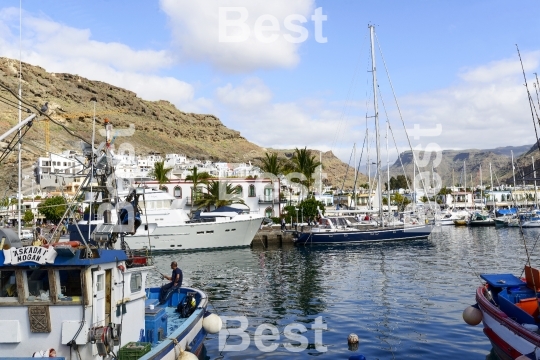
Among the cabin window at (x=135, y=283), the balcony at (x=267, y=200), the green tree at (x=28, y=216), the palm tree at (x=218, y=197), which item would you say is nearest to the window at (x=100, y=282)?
the cabin window at (x=135, y=283)

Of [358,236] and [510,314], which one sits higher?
[510,314]

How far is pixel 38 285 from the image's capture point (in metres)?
11.2

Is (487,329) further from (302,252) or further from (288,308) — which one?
(302,252)

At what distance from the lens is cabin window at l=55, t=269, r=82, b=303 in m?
11.1

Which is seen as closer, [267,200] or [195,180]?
[195,180]

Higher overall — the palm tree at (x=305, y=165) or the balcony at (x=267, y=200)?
the palm tree at (x=305, y=165)

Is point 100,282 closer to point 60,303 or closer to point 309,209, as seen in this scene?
point 60,303

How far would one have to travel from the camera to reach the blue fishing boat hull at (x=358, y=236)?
174 ft

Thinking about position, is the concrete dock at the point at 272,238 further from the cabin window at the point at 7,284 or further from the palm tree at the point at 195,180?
the cabin window at the point at 7,284

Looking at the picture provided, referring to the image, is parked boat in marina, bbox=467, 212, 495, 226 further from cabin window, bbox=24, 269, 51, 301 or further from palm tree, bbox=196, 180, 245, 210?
cabin window, bbox=24, 269, 51, 301

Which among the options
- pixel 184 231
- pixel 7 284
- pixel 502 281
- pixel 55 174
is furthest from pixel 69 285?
pixel 184 231

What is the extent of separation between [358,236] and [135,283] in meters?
41.4

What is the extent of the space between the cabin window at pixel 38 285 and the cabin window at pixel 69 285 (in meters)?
0.28

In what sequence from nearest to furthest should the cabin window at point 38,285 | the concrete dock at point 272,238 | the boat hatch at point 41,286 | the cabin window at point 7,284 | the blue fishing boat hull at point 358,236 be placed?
the boat hatch at point 41,286 → the cabin window at point 38,285 → the cabin window at point 7,284 → the blue fishing boat hull at point 358,236 → the concrete dock at point 272,238
